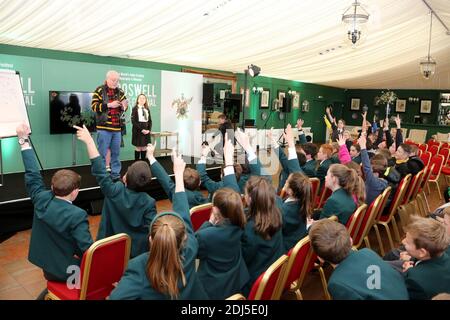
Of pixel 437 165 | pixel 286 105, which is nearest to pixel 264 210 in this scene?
pixel 437 165

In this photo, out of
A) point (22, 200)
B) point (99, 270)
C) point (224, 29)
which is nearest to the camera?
point (99, 270)

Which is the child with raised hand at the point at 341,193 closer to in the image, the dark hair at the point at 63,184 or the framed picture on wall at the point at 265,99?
the dark hair at the point at 63,184

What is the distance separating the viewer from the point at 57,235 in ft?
6.98

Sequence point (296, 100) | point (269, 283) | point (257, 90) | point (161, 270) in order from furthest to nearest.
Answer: point (296, 100) → point (257, 90) → point (269, 283) → point (161, 270)

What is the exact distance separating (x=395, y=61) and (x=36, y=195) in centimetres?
941

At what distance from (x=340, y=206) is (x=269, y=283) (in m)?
1.33

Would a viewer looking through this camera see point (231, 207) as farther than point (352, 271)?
Yes

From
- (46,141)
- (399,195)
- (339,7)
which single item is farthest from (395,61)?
(46,141)

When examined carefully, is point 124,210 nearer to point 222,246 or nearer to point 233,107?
point 222,246

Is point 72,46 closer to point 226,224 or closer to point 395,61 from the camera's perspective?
point 226,224

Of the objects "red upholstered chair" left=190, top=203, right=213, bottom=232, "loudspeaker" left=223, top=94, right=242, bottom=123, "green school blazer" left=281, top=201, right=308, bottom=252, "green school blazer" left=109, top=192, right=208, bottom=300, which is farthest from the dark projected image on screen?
"green school blazer" left=109, top=192, right=208, bottom=300

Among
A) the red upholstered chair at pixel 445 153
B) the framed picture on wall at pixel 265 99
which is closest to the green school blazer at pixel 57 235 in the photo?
the red upholstered chair at pixel 445 153

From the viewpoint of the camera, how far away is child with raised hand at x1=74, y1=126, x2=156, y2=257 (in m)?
2.43

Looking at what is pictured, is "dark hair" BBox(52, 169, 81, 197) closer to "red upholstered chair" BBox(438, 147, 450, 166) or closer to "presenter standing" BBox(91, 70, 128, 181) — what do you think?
"presenter standing" BBox(91, 70, 128, 181)
